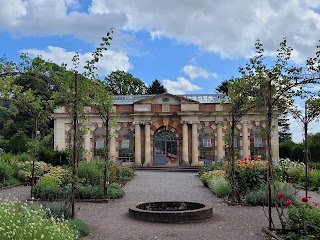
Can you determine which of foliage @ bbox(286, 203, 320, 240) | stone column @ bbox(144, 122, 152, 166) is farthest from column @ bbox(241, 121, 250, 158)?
foliage @ bbox(286, 203, 320, 240)

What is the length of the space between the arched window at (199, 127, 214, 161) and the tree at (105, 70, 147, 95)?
78.5ft

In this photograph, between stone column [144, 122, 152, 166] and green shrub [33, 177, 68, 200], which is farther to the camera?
stone column [144, 122, 152, 166]

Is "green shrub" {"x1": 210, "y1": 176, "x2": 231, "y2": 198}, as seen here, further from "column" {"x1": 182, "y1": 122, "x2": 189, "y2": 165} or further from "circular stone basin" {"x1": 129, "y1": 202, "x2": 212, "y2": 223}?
"column" {"x1": 182, "y1": 122, "x2": 189, "y2": 165}

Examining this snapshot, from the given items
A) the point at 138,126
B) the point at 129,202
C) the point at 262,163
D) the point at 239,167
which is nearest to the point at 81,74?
the point at 129,202

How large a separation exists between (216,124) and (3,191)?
17.7 meters

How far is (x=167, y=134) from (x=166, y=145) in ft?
2.69

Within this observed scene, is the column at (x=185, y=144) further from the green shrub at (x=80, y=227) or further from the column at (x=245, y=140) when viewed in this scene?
the green shrub at (x=80, y=227)

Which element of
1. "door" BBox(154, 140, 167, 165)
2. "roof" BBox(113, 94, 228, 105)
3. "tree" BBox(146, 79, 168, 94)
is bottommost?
"door" BBox(154, 140, 167, 165)

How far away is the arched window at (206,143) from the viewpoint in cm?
3027

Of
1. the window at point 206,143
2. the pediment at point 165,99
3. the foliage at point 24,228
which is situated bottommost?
the foliage at point 24,228

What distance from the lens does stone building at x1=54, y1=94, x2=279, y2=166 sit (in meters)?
30.0

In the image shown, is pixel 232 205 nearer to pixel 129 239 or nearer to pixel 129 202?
pixel 129 202

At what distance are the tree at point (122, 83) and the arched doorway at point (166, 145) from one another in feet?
74.5

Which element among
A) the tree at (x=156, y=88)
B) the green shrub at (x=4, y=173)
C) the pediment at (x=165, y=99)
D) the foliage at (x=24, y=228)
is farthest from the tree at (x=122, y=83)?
the foliage at (x=24, y=228)
